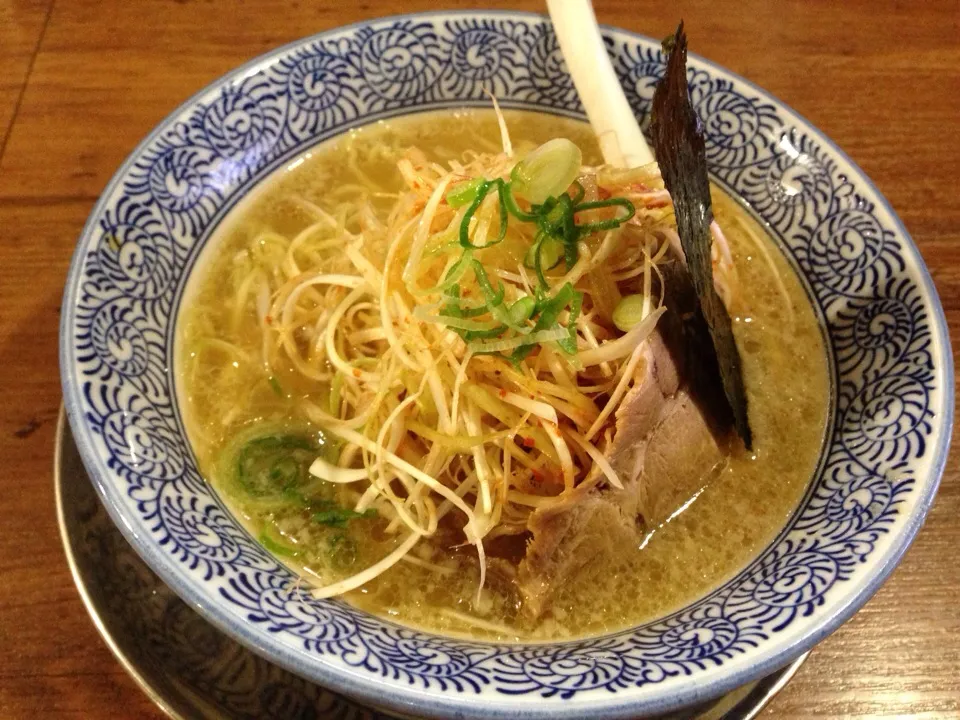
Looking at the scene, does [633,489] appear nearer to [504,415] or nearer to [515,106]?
[504,415]

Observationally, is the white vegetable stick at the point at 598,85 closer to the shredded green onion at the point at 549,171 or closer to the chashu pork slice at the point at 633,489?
the shredded green onion at the point at 549,171

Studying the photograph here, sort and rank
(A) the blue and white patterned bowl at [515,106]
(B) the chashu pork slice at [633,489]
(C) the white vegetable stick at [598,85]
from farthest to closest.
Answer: (C) the white vegetable stick at [598,85] < (B) the chashu pork slice at [633,489] < (A) the blue and white patterned bowl at [515,106]

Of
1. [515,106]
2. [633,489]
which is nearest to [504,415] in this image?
[633,489]

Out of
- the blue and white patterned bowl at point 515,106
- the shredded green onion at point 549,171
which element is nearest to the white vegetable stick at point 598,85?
the blue and white patterned bowl at point 515,106

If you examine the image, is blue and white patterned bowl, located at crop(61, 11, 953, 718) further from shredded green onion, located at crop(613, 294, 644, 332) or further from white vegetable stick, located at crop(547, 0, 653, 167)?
shredded green onion, located at crop(613, 294, 644, 332)

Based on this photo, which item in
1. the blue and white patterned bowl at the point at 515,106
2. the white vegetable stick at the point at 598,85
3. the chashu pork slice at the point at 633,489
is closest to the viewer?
the blue and white patterned bowl at the point at 515,106

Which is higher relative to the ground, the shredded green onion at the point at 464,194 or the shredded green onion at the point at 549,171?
the shredded green onion at the point at 549,171

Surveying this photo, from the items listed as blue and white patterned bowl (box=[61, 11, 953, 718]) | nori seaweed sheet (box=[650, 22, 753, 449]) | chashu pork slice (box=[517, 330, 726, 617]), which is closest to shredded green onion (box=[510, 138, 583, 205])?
nori seaweed sheet (box=[650, 22, 753, 449])

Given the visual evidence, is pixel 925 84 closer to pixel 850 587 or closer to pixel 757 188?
pixel 757 188
